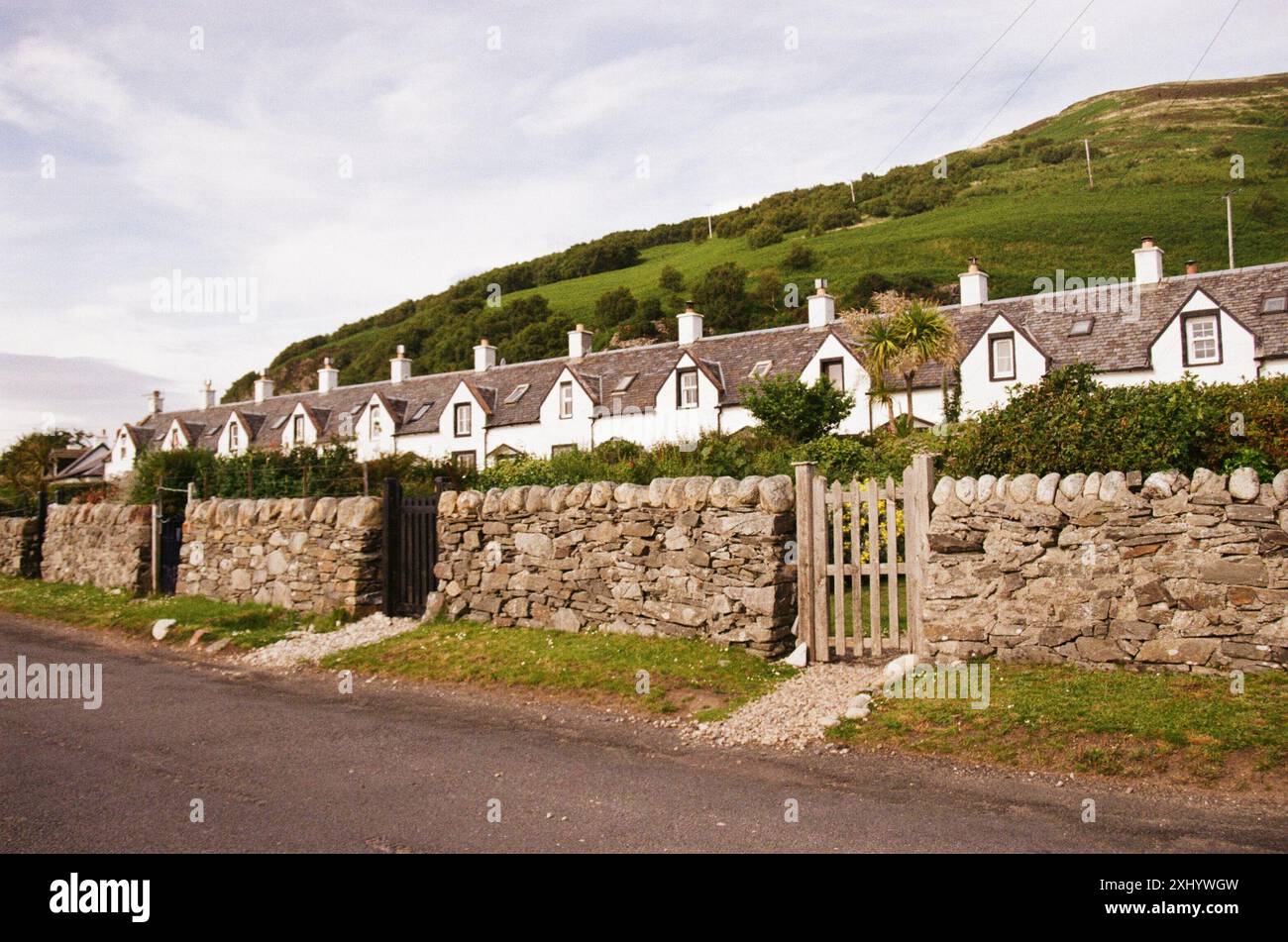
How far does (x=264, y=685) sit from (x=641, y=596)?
4980 mm

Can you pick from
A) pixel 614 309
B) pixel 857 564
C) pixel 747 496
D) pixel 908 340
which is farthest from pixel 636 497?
pixel 614 309

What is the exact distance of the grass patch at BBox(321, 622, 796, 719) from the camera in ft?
31.2

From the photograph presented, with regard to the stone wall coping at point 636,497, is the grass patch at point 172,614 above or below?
below

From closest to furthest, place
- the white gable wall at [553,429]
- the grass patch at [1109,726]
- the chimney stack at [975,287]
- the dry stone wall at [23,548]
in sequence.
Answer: the grass patch at [1109,726]
the dry stone wall at [23,548]
the chimney stack at [975,287]
the white gable wall at [553,429]

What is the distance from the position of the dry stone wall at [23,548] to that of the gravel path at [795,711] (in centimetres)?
2280

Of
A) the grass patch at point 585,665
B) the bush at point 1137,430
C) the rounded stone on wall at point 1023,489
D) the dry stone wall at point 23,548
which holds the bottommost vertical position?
the grass patch at point 585,665

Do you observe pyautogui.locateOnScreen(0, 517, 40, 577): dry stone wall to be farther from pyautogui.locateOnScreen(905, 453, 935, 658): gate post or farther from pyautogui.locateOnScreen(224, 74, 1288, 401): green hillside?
pyautogui.locateOnScreen(224, 74, 1288, 401): green hillside

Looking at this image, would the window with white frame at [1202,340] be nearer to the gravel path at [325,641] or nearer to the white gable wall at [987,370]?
the white gable wall at [987,370]

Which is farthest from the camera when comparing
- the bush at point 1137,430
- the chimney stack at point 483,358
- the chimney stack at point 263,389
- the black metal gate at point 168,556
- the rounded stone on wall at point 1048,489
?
the chimney stack at point 263,389

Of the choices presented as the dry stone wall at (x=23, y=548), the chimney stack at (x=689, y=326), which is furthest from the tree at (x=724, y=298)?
the dry stone wall at (x=23, y=548)

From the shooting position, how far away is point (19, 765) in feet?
25.1

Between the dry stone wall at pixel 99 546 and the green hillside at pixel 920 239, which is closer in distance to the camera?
the dry stone wall at pixel 99 546

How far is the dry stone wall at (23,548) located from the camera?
23766mm
